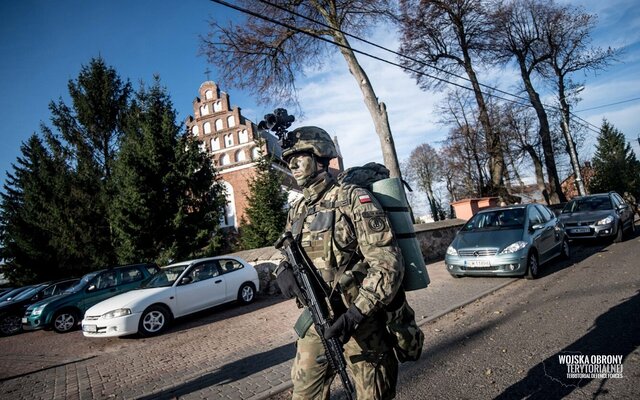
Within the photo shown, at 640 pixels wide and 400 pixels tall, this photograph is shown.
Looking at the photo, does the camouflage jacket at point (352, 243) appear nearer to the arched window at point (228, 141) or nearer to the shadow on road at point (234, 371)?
the shadow on road at point (234, 371)

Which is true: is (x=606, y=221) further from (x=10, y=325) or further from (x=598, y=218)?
(x=10, y=325)

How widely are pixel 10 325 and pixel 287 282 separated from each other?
1403cm

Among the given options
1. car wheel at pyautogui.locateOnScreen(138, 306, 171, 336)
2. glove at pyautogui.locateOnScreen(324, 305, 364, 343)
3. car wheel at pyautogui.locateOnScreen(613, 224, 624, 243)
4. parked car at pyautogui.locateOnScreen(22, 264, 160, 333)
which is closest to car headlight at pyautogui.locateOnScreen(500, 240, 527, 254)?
car wheel at pyautogui.locateOnScreen(613, 224, 624, 243)

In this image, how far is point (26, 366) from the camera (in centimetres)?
674

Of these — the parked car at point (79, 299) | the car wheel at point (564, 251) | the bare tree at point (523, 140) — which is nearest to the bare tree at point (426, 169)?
the bare tree at point (523, 140)

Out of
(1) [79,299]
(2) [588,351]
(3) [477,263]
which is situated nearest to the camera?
(2) [588,351]

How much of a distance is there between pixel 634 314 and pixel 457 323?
222 cm

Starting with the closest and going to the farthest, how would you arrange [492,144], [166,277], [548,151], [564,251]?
[166,277], [564,251], [492,144], [548,151]

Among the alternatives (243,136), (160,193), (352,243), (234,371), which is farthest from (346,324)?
(243,136)

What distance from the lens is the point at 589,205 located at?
40.4 ft

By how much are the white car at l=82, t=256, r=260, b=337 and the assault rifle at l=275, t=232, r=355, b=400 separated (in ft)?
21.5

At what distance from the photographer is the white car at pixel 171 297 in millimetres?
7258

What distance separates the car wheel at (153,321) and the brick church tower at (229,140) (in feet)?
83.2

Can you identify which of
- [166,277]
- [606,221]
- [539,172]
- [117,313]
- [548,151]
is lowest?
[606,221]
